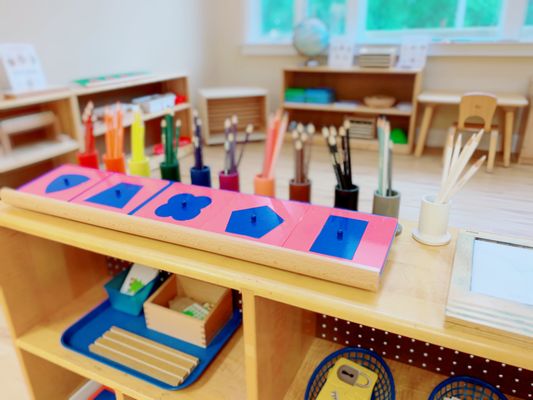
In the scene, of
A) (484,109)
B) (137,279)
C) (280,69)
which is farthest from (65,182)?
(280,69)

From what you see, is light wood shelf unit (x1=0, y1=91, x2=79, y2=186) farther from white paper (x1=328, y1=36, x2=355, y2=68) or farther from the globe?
white paper (x1=328, y1=36, x2=355, y2=68)

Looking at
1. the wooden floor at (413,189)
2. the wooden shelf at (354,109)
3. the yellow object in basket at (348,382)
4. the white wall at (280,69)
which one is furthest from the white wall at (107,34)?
the yellow object in basket at (348,382)

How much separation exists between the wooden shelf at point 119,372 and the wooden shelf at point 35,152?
1085 mm

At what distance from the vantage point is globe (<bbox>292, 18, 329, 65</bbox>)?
3.31 metres

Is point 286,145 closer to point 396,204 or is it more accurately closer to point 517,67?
point 517,67

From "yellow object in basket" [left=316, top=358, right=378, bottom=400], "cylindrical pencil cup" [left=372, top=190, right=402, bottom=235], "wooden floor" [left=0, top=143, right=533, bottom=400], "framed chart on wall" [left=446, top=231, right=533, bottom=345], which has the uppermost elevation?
"cylindrical pencil cup" [left=372, top=190, right=402, bottom=235]

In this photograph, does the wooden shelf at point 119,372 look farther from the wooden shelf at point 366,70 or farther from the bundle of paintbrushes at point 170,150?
the wooden shelf at point 366,70

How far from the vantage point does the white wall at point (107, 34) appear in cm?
232

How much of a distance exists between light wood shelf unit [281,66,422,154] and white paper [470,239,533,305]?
8.03ft

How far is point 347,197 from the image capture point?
901 millimetres

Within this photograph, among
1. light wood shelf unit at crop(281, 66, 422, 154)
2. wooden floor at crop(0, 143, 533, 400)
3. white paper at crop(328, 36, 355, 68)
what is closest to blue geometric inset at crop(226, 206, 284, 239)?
wooden floor at crop(0, 143, 533, 400)

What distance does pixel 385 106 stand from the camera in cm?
319

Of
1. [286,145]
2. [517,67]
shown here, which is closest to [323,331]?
[286,145]

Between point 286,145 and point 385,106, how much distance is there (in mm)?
781
